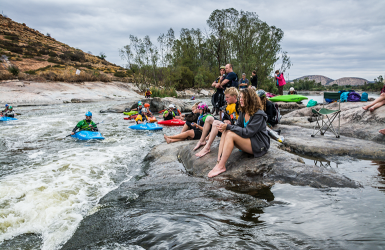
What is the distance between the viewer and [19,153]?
281 inches

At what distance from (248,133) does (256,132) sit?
17cm

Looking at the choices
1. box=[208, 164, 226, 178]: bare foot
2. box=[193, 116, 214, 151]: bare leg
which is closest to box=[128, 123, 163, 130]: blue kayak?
box=[193, 116, 214, 151]: bare leg

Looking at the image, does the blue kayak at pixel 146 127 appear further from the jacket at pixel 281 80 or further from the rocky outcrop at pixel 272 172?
the jacket at pixel 281 80

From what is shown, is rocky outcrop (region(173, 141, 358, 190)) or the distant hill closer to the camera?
rocky outcrop (region(173, 141, 358, 190))

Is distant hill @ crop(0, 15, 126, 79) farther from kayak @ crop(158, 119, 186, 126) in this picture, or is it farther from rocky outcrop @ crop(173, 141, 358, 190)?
rocky outcrop @ crop(173, 141, 358, 190)

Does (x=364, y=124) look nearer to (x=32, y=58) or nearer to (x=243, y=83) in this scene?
(x=243, y=83)

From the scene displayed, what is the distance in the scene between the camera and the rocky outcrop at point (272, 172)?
11.6ft

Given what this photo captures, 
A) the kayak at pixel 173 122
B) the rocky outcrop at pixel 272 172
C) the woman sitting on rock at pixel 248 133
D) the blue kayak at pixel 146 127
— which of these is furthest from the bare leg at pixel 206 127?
the kayak at pixel 173 122

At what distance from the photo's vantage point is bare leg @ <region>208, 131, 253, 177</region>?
4.14 meters

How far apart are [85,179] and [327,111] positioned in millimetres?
6465

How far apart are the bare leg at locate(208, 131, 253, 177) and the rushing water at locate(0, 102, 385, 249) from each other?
38cm

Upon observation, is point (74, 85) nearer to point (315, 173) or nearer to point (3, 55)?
point (3, 55)

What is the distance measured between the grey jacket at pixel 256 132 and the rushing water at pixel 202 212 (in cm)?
79

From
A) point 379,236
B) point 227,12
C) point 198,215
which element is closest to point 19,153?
point 198,215
